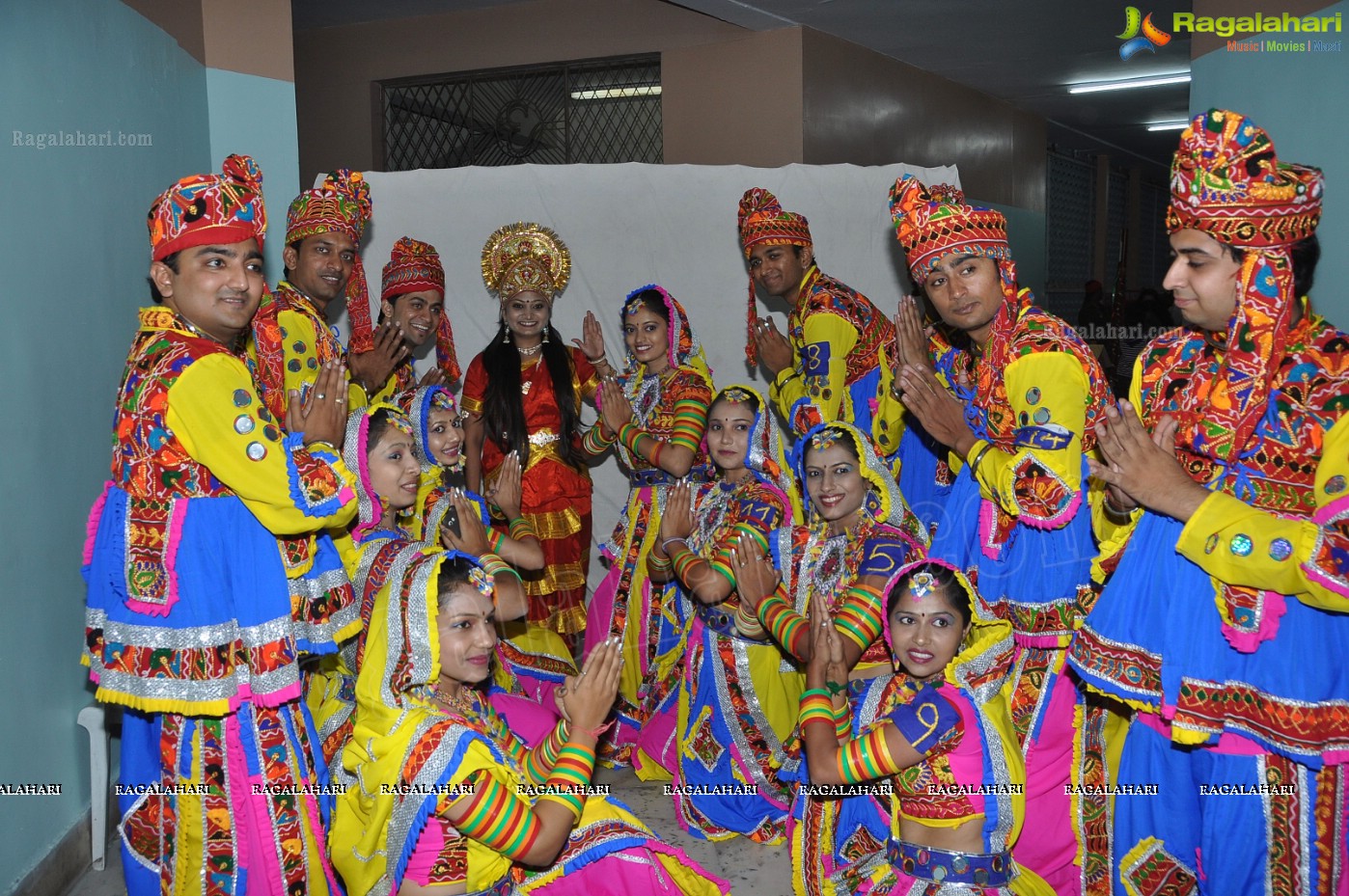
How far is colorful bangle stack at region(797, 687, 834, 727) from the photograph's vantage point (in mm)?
2520

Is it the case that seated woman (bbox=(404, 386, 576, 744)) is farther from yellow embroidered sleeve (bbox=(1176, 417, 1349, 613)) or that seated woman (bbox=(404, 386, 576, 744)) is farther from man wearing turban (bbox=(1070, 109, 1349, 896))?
yellow embroidered sleeve (bbox=(1176, 417, 1349, 613))

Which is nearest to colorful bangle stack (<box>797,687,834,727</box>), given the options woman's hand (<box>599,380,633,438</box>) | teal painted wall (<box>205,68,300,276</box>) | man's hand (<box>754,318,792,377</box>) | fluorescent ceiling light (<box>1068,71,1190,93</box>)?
woman's hand (<box>599,380,633,438</box>)

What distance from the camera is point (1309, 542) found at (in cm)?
173

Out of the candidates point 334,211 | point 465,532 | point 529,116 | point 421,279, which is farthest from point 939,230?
point 529,116

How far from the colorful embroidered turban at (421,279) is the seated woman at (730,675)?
1.70m

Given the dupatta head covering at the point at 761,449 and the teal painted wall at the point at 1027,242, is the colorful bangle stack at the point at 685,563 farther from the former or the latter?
the teal painted wall at the point at 1027,242

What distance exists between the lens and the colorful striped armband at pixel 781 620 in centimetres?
296

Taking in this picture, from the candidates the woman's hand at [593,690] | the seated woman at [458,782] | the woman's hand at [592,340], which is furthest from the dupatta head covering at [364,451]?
the woman's hand at [592,340]

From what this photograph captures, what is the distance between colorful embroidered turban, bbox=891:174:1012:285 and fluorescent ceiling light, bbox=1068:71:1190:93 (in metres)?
7.45

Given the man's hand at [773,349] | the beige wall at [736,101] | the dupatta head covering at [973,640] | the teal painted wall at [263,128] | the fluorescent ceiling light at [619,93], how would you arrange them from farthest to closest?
the fluorescent ceiling light at [619,93], the beige wall at [736,101], the man's hand at [773,349], the teal painted wall at [263,128], the dupatta head covering at [973,640]

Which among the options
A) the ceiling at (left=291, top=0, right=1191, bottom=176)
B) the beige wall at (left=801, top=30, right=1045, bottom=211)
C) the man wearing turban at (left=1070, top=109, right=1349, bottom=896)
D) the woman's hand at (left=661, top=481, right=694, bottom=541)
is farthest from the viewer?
the beige wall at (left=801, top=30, right=1045, bottom=211)

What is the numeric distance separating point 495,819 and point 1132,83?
9297mm

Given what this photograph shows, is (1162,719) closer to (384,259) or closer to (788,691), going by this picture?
(788,691)

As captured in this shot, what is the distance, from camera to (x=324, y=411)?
2609 mm
